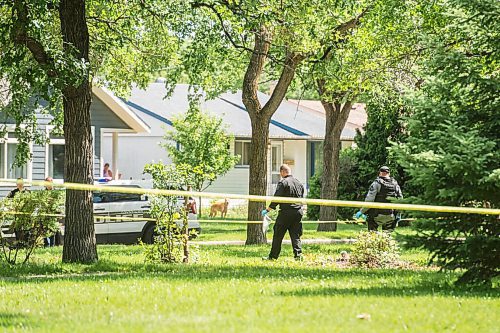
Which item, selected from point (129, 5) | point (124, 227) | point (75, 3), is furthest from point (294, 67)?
point (75, 3)

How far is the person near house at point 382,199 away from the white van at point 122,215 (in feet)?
17.8

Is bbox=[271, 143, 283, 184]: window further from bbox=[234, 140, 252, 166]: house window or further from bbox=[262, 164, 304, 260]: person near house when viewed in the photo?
bbox=[262, 164, 304, 260]: person near house

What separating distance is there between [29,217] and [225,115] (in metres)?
28.1

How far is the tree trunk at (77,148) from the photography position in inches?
629

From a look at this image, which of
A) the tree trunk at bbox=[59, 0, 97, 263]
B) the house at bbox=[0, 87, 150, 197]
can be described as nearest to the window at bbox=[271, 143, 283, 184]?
the house at bbox=[0, 87, 150, 197]

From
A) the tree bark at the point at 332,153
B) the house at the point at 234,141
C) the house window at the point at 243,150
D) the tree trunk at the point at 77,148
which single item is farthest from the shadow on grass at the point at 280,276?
the house window at the point at 243,150

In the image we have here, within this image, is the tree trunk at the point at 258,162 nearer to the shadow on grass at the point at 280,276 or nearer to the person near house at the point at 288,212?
the person near house at the point at 288,212

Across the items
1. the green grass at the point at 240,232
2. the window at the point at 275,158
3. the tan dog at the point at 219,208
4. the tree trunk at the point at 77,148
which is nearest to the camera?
the tree trunk at the point at 77,148

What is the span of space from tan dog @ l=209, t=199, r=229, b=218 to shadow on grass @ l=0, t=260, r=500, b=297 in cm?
2146

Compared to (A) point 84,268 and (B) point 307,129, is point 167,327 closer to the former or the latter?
(A) point 84,268

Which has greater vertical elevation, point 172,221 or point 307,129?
point 307,129

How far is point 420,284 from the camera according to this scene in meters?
12.0

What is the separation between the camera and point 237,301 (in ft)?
31.8

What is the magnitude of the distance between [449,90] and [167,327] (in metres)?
5.84
